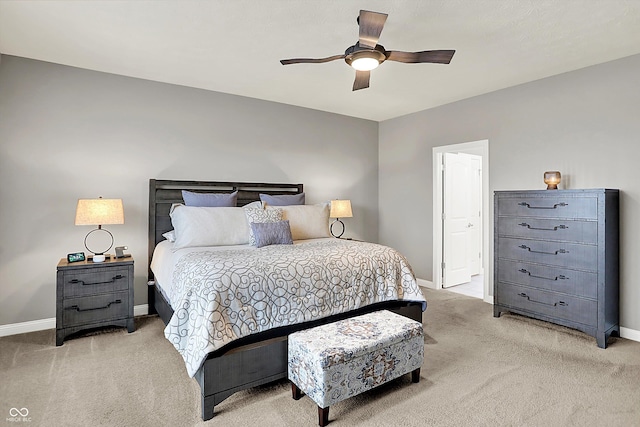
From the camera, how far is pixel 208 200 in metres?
3.88

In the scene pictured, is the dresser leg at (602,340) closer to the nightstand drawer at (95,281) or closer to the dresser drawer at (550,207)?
the dresser drawer at (550,207)

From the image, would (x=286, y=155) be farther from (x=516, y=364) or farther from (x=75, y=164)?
(x=516, y=364)

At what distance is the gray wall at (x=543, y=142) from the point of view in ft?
10.8

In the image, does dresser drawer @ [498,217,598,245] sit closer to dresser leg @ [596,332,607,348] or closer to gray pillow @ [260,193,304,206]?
dresser leg @ [596,332,607,348]

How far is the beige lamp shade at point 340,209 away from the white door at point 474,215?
217 centimetres

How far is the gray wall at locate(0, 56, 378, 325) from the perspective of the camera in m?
3.30

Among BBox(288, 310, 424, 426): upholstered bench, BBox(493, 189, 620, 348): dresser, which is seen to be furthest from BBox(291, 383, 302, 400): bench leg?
BBox(493, 189, 620, 348): dresser

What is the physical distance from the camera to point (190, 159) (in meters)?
4.17

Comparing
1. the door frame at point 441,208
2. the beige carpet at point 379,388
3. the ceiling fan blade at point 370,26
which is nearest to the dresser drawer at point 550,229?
the door frame at point 441,208

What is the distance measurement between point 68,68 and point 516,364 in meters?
4.90

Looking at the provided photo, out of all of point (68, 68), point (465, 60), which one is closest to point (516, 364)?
point (465, 60)

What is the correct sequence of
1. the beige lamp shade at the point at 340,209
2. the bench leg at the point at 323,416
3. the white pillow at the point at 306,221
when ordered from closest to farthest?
the bench leg at the point at 323,416
the white pillow at the point at 306,221
the beige lamp shade at the point at 340,209

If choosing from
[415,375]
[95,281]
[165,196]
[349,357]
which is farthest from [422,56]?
[95,281]

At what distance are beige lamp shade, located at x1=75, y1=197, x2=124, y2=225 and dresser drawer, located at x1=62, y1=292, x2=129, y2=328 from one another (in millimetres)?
687
